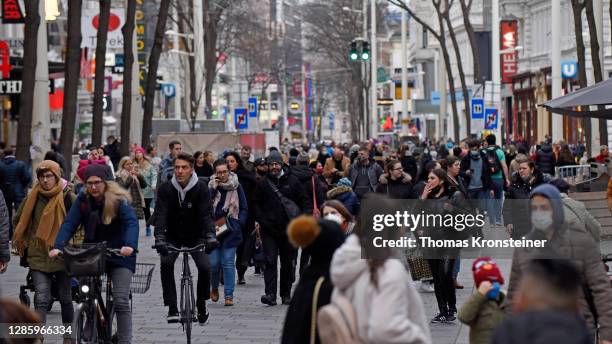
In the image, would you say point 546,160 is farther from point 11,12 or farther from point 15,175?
point 15,175

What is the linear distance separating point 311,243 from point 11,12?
30.4m

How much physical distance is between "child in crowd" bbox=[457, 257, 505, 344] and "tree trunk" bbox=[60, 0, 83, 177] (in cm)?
2315

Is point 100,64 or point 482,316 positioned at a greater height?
point 100,64

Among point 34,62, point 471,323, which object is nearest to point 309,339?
point 471,323

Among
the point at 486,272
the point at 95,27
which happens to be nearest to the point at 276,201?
the point at 486,272

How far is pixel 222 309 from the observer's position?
16.5 m

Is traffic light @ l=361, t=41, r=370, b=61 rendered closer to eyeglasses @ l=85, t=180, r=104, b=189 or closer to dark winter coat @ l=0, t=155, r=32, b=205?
dark winter coat @ l=0, t=155, r=32, b=205

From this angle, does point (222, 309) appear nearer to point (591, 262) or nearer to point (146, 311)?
point (146, 311)

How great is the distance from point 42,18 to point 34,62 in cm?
285

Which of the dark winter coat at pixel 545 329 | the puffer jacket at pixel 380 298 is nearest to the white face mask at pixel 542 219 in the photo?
the puffer jacket at pixel 380 298

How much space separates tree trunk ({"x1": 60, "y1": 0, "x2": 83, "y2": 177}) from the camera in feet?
104

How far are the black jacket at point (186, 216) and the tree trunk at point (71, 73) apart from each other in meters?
17.3

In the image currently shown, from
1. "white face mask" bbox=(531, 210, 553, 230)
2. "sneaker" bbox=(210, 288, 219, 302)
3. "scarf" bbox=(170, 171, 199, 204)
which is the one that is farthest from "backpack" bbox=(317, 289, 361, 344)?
"sneaker" bbox=(210, 288, 219, 302)

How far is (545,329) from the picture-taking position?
5.40 m
